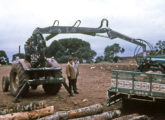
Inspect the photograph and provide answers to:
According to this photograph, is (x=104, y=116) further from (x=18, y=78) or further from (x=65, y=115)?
(x=18, y=78)

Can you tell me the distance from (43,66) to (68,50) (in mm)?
30631

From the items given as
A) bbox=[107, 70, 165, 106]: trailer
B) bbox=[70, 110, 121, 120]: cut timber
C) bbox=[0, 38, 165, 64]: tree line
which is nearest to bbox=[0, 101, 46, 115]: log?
bbox=[70, 110, 121, 120]: cut timber

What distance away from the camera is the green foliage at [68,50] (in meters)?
37.1

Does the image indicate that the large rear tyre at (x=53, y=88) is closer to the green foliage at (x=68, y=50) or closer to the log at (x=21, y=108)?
the log at (x=21, y=108)

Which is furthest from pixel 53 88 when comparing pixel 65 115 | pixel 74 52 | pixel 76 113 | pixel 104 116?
pixel 74 52

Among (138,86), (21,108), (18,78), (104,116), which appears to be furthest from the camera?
(18,78)

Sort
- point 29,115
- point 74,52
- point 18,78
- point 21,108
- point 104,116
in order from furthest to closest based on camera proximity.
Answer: point 74,52 → point 18,78 → point 21,108 → point 104,116 → point 29,115

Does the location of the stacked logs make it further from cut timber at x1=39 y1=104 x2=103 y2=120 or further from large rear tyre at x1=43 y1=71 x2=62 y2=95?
large rear tyre at x1=43 y1=71 x2=62 y2=95

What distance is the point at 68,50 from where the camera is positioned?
41406 millimetres

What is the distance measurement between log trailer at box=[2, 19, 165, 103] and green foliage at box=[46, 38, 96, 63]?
899 inches

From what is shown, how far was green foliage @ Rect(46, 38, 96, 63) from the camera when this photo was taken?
3708 centimetres

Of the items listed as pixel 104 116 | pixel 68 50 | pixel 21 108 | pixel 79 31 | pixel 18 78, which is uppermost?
pixel 79 31

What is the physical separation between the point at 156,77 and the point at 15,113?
368cm

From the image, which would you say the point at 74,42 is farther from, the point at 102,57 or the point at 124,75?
the point at 124,75
